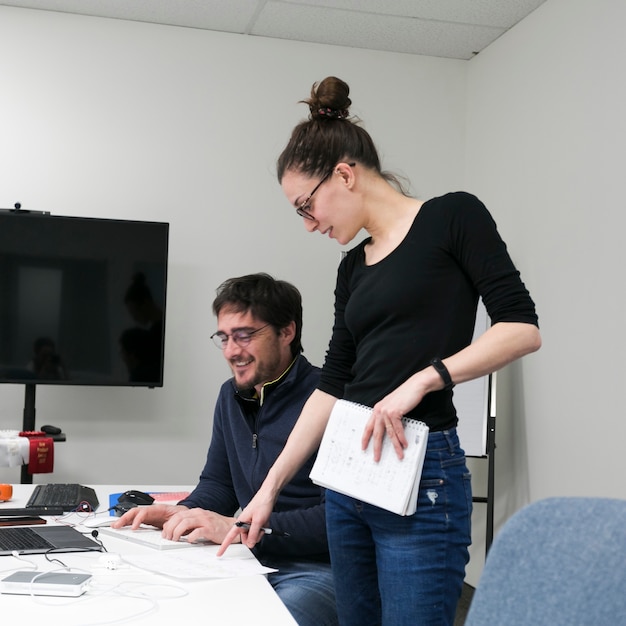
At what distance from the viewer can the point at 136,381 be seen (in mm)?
3664

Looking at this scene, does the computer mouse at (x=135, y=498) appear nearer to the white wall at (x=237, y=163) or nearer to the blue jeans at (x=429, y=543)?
the blue jeans at (x=429, y=543)

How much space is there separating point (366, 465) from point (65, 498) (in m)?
0.99

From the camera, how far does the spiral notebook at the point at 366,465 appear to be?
1.42m

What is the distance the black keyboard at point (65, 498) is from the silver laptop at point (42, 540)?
0.23m

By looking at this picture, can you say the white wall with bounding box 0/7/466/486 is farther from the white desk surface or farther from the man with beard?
the white desk surface

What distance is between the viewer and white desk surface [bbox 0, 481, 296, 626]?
1.23 m

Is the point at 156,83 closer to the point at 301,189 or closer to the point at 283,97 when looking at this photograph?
the point at 283,97

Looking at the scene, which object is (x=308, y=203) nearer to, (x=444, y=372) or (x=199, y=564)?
(x=444, y=372)

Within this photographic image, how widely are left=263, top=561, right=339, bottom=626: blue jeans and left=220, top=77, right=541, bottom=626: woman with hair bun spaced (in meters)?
0.08

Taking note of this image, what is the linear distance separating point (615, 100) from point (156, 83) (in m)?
2.03

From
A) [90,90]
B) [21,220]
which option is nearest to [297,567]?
[21,220]

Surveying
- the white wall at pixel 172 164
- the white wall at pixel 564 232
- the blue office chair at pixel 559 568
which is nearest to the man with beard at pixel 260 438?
the blue office chair at pixel 559 568

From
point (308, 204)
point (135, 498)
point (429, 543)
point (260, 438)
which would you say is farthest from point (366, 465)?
point (135, 498)

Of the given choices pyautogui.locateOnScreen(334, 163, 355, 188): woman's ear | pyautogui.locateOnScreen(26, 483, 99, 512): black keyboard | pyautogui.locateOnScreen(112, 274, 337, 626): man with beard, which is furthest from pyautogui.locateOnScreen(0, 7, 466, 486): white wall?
pyautogui.locateOnScreen(334, 163, 355, 188): woman's ear
